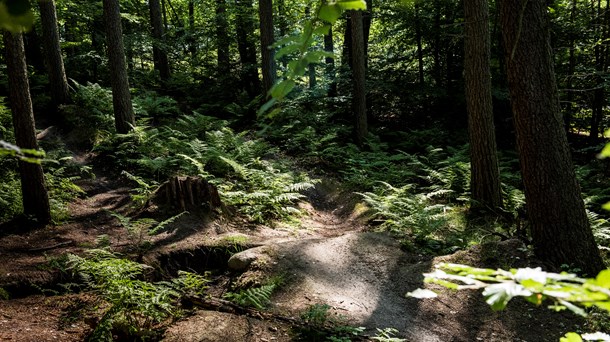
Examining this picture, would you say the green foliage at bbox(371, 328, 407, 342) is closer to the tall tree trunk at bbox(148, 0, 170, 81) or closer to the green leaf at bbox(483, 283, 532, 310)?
the green leaf at bbox(483, 283, 532, 310)

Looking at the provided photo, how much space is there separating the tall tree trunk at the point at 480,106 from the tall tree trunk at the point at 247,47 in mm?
10565

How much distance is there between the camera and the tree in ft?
16.0

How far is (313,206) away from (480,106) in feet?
12.9

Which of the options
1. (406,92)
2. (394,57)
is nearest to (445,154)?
(406,92)

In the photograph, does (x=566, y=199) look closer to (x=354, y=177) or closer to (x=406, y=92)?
(x=354, y=177)

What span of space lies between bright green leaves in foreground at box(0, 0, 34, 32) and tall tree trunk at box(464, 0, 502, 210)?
24.5 feet

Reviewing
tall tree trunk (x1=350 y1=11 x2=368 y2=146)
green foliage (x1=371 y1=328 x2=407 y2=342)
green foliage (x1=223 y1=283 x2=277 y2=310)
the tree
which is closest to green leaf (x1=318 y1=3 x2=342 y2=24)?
green foliage (x1=371 y1=328 x2=407 y2=342)

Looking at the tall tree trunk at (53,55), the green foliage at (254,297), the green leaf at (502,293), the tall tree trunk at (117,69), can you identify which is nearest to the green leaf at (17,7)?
the green leaf at (502,293)

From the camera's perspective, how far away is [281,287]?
5211mm

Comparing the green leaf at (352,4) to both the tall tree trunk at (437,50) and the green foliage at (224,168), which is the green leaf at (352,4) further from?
the tall tree trunk at (437,50)

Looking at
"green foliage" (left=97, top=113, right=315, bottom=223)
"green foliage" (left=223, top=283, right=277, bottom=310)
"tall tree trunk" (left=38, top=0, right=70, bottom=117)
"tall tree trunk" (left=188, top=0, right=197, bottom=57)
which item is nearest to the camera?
"green foliage" (left=223, top=283, right=277, bottom=310)

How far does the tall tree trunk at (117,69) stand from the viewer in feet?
33.8

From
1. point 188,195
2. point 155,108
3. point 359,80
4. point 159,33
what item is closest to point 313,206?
point 188,195

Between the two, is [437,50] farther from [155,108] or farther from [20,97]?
[20,97]
